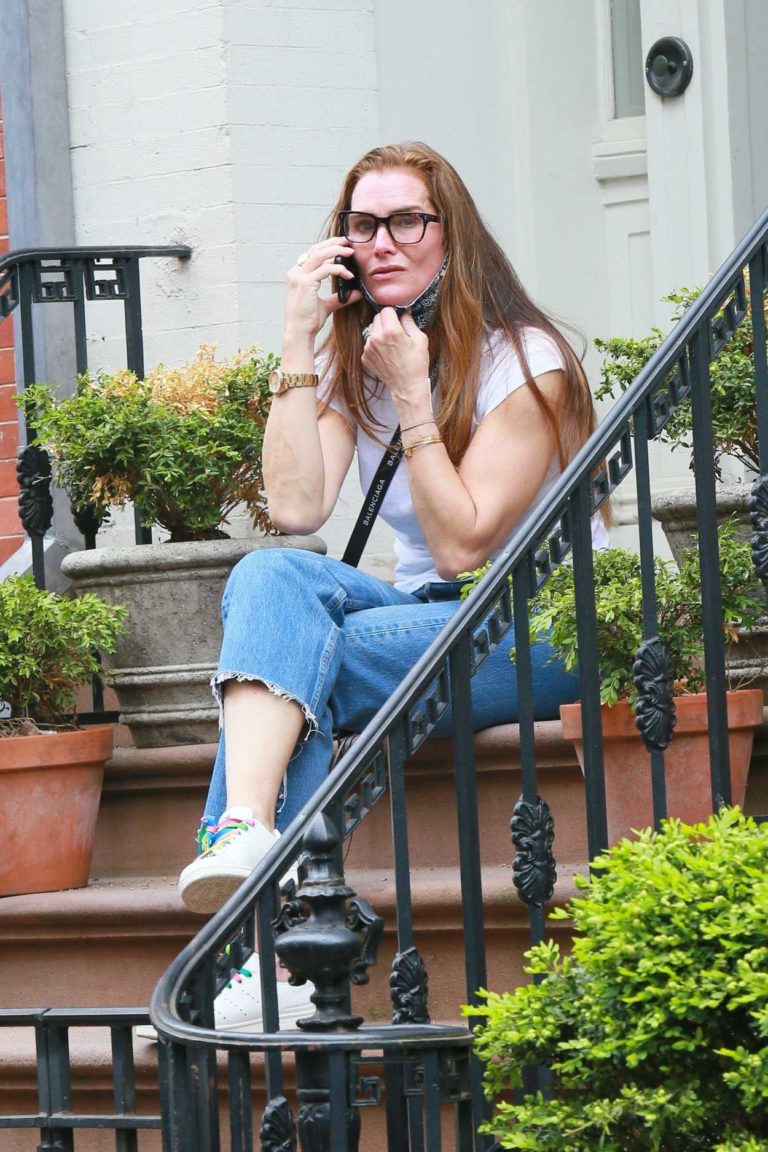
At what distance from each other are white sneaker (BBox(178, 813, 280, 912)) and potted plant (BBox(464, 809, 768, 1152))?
2.58 ft

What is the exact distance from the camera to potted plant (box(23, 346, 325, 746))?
4.08 meters

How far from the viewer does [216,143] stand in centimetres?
478

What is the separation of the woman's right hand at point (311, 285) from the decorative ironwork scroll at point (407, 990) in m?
1.49

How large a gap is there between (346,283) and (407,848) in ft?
5.00

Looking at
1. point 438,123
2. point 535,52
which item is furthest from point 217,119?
point 535,52

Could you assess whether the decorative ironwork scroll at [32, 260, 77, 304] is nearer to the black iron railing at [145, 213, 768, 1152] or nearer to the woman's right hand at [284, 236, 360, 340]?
the woman's right hand at [284, 236, 360, 340]

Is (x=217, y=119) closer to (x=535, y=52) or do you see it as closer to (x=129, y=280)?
(x=129, y=280)

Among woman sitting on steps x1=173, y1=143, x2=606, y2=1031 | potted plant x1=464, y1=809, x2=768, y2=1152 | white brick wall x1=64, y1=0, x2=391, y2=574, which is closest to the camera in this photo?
potted plant x1=464, y1=809, x2=768, y2=1152

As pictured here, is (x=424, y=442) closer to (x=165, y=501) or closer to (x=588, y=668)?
(x=588, y=668)

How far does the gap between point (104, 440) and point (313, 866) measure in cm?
191

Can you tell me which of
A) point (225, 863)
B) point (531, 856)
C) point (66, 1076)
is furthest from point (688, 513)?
point (66, 1076)

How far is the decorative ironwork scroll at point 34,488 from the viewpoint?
4.37 metres

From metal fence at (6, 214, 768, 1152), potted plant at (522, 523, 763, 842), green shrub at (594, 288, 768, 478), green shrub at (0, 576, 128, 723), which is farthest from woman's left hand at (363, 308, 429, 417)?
green shrub at (0, 576, 128, 723)

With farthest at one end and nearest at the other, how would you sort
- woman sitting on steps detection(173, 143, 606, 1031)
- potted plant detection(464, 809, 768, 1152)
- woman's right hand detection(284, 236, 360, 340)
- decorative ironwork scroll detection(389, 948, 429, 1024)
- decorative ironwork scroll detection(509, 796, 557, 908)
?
woman's right hand detection(284, 236, 360, 340)
woman sitting on steps detection(173, 143, 606, 1031)
decorative ironwork scroll detection(509, 796, 557, 908)
decorative ironwork scroll detection(389, 948, 429, 1024)
potted plant detection(464, 809, 768, 1152)
